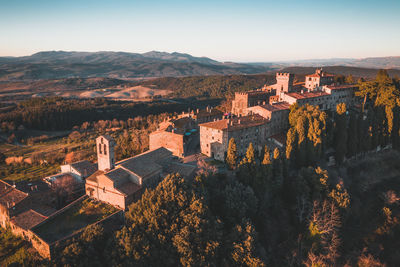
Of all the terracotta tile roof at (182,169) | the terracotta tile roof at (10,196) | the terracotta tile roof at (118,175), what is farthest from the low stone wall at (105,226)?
the terracotta tile roof at (10,196)

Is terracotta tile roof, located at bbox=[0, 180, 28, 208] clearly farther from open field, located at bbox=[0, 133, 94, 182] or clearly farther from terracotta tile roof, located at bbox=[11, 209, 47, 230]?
open field, located at bbox=[0, 133, 94, 182]

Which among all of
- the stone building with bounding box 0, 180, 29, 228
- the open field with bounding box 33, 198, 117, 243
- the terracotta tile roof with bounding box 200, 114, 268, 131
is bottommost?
the stone building with bounding box 0, 180, 29, 228

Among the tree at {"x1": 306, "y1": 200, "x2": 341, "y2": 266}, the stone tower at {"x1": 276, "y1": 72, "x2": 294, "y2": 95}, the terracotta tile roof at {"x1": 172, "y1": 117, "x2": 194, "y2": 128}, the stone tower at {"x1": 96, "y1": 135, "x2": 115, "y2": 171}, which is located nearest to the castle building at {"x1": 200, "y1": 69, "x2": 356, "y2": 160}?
the stone tower at {"x1": 276, "y1": 72, "x2": 294, "y2": 95}

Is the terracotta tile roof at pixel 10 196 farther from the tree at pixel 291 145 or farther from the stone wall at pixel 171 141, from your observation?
the tree at pixel 291 145

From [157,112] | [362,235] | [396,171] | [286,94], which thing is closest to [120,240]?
[362,235]

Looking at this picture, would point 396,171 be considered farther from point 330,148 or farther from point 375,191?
point 330,148

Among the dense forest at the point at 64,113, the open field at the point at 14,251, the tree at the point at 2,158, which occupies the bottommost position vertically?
the tree at the point at 2,158

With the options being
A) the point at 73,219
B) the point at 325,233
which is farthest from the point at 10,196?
the point at 325,233
